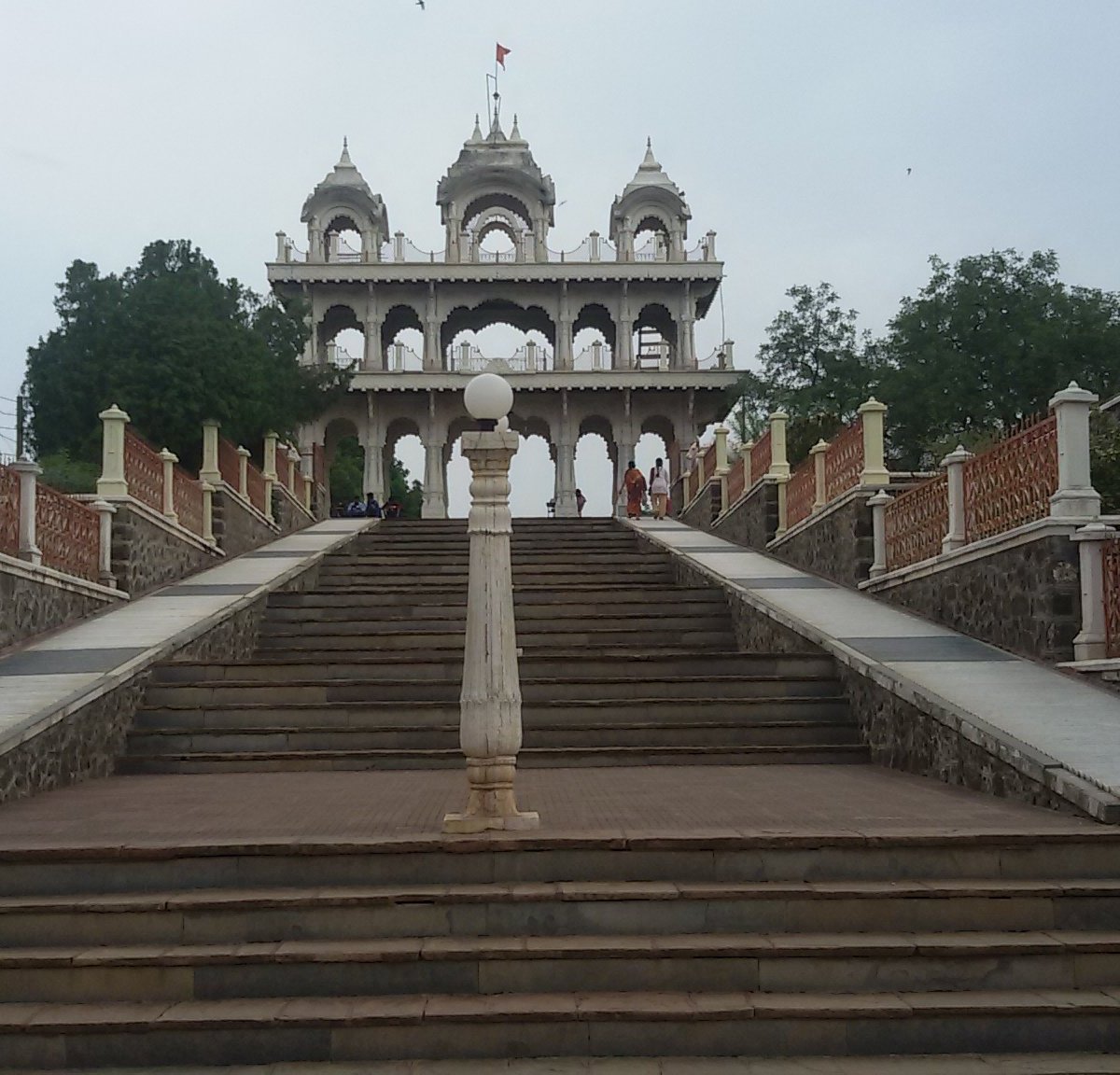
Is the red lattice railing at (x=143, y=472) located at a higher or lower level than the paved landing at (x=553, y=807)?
higher

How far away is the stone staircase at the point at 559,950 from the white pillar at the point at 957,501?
5351 millimetres

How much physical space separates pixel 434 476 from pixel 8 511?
2727cm

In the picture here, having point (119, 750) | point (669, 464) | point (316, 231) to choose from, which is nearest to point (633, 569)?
point (119, 750)

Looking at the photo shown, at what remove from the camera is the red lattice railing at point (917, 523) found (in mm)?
10367

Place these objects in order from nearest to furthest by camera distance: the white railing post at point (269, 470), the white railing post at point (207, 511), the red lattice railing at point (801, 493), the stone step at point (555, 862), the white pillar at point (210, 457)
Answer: the stone step at point (555, 862) → the red lattice railing at point (801, 493) → the white railing post at point (207, 511) → the white pillar at point (210, 457) → the white railing post at point (269, 470)

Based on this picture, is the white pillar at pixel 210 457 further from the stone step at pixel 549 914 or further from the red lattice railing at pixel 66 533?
the stone step at pixel 549 914

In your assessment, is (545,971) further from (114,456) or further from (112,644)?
(114,456)

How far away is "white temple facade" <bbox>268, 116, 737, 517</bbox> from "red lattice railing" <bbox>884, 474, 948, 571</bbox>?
2491 centimetres

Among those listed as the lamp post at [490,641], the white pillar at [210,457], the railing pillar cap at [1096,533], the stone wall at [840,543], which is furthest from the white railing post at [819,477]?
the lamp post at [490,641]

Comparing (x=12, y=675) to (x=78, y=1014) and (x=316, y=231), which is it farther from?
(x=316, y=231)

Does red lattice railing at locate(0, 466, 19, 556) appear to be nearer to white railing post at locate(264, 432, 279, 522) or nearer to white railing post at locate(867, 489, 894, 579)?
white railing post at locate(867, 489, 894, 579)

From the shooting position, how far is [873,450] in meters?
12.4

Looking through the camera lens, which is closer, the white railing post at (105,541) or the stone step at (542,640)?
the stone step at (542,640)

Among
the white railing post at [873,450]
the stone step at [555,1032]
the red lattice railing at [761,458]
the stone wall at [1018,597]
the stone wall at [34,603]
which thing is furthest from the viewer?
the red lattice railing at [761,458]
